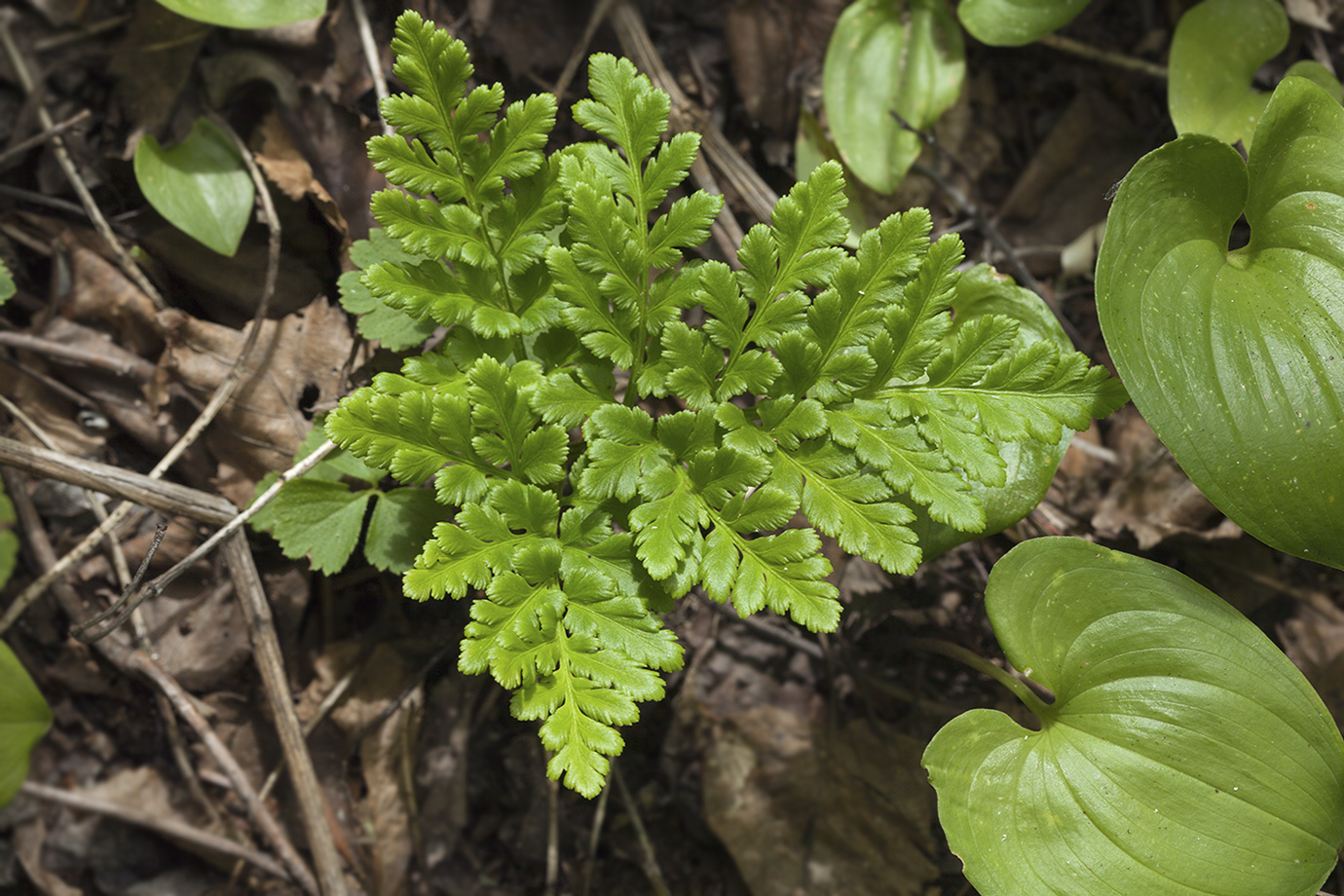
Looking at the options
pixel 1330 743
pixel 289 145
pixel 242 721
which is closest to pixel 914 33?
pixel 289 145

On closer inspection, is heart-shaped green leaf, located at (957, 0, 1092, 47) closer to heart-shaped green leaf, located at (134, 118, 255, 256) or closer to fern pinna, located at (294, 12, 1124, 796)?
fern pinna, located at (294, 12, 1124, 796)

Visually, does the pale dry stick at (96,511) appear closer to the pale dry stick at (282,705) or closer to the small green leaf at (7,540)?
the small green leaf at (7,540)

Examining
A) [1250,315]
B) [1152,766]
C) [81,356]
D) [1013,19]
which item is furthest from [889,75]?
[81,356]

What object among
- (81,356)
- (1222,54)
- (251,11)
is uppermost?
(1222,54)

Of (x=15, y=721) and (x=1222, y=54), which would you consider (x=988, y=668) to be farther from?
(x=15, y=721)

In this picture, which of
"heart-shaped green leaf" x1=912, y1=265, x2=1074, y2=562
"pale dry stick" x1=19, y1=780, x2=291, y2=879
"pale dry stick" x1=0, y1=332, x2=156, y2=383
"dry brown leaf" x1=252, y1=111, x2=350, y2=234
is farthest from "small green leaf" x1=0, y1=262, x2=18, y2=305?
"heart-shaped green leaf" x1=912, y1=265, x2=1074, y2=562

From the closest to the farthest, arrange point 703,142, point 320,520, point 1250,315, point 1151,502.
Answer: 1. point 1250,315
2. point 320,520
3. point 1151,502
4. point 703,142

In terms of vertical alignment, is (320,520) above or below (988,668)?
below
